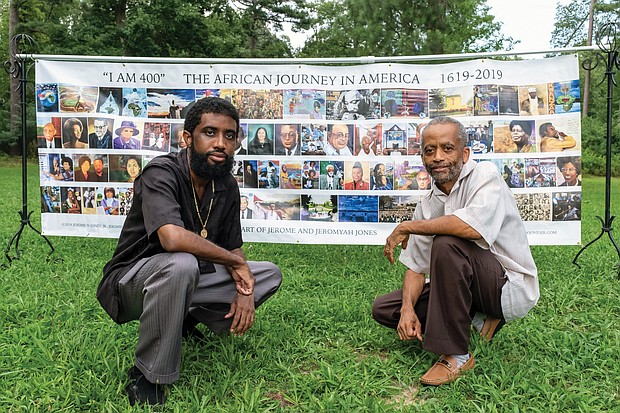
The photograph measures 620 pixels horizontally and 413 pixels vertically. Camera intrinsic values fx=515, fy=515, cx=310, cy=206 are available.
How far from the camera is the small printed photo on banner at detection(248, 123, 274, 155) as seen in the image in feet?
14.5

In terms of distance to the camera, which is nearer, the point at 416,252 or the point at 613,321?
the point at 416,252

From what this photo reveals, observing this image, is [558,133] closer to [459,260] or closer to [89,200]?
[459,260]

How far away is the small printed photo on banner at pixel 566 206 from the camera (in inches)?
165

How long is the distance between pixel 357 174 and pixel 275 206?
30.1 inches

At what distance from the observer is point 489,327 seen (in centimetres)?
283

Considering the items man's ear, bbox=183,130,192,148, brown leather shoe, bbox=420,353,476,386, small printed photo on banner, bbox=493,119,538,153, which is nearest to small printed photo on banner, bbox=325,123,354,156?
small printed photo on banner, bbox=493,119,538,153

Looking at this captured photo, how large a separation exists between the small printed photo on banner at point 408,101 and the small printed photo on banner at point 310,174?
2.65 ft

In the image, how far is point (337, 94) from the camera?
4375 mm

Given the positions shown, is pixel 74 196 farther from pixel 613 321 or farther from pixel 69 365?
pixel 613 321

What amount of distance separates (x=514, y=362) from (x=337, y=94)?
101 inches

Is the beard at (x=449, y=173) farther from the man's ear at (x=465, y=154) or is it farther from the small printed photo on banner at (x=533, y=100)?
the small printed photo on banner at (x=533, y=100)

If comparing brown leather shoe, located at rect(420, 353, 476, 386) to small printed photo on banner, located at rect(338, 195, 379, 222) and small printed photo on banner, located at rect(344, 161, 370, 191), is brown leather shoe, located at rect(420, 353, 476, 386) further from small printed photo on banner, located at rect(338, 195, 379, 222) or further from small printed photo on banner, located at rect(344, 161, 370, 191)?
small printed photo on banner, located at rect(344, 161, 370, 191)

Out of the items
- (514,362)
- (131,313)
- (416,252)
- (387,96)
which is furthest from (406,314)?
(387,96)

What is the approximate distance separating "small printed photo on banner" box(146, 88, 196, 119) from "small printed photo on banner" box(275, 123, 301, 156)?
0.82m
